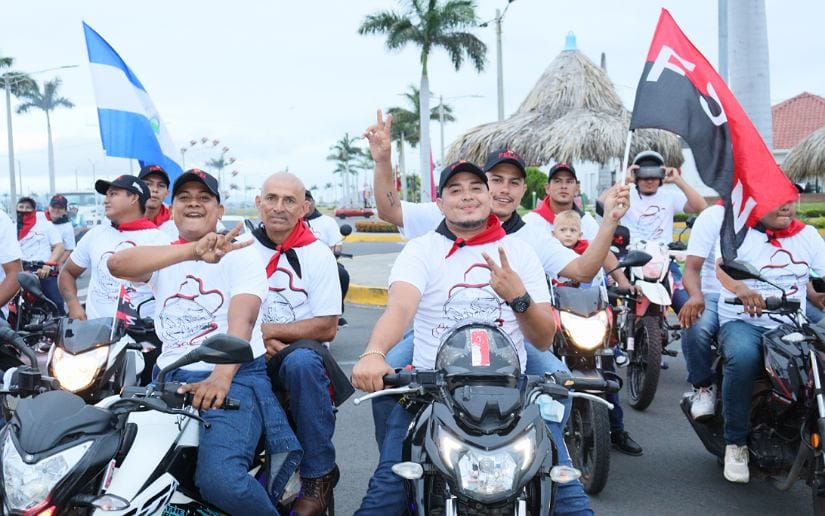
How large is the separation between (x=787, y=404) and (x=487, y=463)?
8.45ft

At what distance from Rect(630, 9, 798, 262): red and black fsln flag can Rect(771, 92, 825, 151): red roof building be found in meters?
40.9

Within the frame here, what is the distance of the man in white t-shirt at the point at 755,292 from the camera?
445 cm

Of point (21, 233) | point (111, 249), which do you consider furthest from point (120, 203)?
point (21, 233)

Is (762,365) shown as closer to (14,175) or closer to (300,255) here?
(300,255)

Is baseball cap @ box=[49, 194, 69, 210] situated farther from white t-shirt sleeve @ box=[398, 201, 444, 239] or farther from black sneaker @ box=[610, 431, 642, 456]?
black sneaker @ box=[610, 431, 642, 456]

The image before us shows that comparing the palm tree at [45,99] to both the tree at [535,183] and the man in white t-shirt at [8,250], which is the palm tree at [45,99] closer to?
the tree at [535,183]

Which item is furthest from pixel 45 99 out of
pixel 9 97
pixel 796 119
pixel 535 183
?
pixel 796 119

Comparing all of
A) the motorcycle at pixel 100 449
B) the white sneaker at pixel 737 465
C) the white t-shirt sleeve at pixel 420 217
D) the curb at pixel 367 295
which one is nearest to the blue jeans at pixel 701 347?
the white sneaker at pixel 737 465

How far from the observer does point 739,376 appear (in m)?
4.43

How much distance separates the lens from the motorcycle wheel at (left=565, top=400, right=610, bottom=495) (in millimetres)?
4605

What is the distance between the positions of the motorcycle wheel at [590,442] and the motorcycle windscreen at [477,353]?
2196mm

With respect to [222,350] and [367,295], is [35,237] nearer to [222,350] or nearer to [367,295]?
[367,295]

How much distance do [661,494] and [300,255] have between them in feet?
8.33

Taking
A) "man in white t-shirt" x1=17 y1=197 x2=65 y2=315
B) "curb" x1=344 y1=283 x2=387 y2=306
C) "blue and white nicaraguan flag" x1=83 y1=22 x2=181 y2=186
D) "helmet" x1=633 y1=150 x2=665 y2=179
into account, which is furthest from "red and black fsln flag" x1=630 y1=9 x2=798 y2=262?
"curb" x1=344 y1=283 x2=387 y2=306
